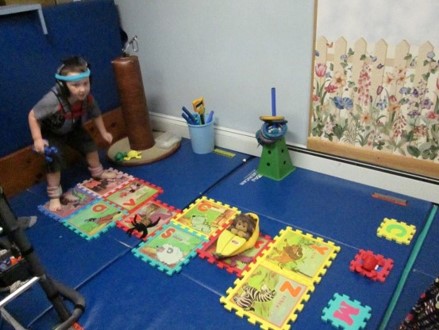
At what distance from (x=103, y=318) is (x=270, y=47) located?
993 millimetres

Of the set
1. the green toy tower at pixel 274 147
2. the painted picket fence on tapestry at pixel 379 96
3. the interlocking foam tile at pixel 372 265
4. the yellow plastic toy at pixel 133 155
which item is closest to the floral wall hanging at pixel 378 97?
the painted picket fence on tapestry at pixel 379 96

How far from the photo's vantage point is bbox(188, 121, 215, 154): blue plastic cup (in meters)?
1.52

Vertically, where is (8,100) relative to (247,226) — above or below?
above

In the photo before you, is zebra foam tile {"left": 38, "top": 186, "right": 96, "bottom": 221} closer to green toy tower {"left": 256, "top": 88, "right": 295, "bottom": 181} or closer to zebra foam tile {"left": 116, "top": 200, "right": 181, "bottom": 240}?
zebra foam tile {"left": 116, "top": 200, "right": 181, "bottom": 240}

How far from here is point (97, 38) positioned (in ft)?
5.12

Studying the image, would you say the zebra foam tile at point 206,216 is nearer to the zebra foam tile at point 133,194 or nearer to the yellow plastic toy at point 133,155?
the zebra foam tile at point 133,194

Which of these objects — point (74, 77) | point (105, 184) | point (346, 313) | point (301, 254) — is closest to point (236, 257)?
point (301, 254)

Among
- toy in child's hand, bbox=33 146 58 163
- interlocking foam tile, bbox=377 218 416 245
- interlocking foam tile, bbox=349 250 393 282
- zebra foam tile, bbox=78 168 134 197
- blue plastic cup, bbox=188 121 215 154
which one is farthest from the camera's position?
blue plastic cup, bbox=188 121 215 154

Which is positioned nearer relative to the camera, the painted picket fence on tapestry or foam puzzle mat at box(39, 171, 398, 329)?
foam puzzle mat at box(39, 171, 398, 329)

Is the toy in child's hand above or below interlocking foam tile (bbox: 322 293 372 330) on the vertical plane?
above

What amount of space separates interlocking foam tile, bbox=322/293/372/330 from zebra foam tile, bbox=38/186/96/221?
2.85 feet

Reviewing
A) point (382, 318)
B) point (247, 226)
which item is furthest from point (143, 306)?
point (382, 318)

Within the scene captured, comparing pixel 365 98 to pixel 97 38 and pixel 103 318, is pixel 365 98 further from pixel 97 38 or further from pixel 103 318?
pixel 97 38

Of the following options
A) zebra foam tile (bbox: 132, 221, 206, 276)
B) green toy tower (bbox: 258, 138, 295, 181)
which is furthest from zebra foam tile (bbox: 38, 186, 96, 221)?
green toy tower (bbox: 258, 138, 295, 181)
